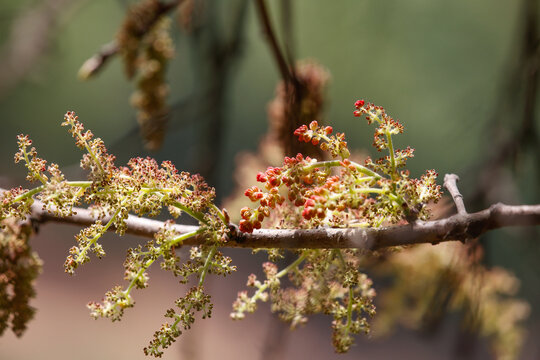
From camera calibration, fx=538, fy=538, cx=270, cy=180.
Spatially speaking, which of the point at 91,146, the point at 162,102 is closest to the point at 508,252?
the point at 162,102

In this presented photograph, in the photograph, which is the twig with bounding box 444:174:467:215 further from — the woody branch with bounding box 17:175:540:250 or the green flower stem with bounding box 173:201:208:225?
the green flower stem with bounding box 173:201:208:225

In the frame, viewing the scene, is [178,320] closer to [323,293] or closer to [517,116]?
[323,293]

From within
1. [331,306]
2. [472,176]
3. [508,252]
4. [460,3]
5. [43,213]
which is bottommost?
[331,306]

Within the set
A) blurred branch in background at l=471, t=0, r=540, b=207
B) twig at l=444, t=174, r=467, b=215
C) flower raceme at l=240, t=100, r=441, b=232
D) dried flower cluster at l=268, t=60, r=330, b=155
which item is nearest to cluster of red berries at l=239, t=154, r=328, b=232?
flower raceme at l=240, t=100, r=441, b=232

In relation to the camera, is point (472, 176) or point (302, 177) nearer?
point (302, 177)

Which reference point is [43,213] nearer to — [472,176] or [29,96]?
[472,176]

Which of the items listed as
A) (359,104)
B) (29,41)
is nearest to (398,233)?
(359,104)
